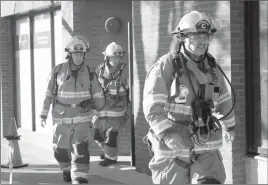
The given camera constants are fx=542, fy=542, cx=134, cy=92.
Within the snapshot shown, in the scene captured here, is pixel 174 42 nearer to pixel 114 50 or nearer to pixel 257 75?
pixel 257 75

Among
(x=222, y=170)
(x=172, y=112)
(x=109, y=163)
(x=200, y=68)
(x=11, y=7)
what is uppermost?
(x=11, y=7)

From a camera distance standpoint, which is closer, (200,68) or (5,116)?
(200,68)

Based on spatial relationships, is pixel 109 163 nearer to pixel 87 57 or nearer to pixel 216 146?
pixel 87 57

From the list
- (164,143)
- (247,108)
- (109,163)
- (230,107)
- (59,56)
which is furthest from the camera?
(59,56)

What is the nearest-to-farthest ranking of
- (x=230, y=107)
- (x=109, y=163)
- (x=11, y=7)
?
(x=230, y=107) < (x=109, y=163) < (x=11, y=7)

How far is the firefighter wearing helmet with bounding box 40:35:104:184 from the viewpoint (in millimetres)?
7871

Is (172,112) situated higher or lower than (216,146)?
higher

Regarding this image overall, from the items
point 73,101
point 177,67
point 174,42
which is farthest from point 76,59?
point 177,67

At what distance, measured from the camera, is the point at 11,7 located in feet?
48.2

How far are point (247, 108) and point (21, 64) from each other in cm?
937

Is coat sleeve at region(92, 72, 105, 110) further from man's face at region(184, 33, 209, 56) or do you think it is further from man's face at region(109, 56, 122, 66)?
man's face at region(184, 33, 209, 56)

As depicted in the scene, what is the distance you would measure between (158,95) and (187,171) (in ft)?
2.50

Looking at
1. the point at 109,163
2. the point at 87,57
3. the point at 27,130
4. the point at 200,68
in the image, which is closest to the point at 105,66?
the point at 87,57

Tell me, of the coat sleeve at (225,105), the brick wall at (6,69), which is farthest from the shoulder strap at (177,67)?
the brick wall at (6,69)
